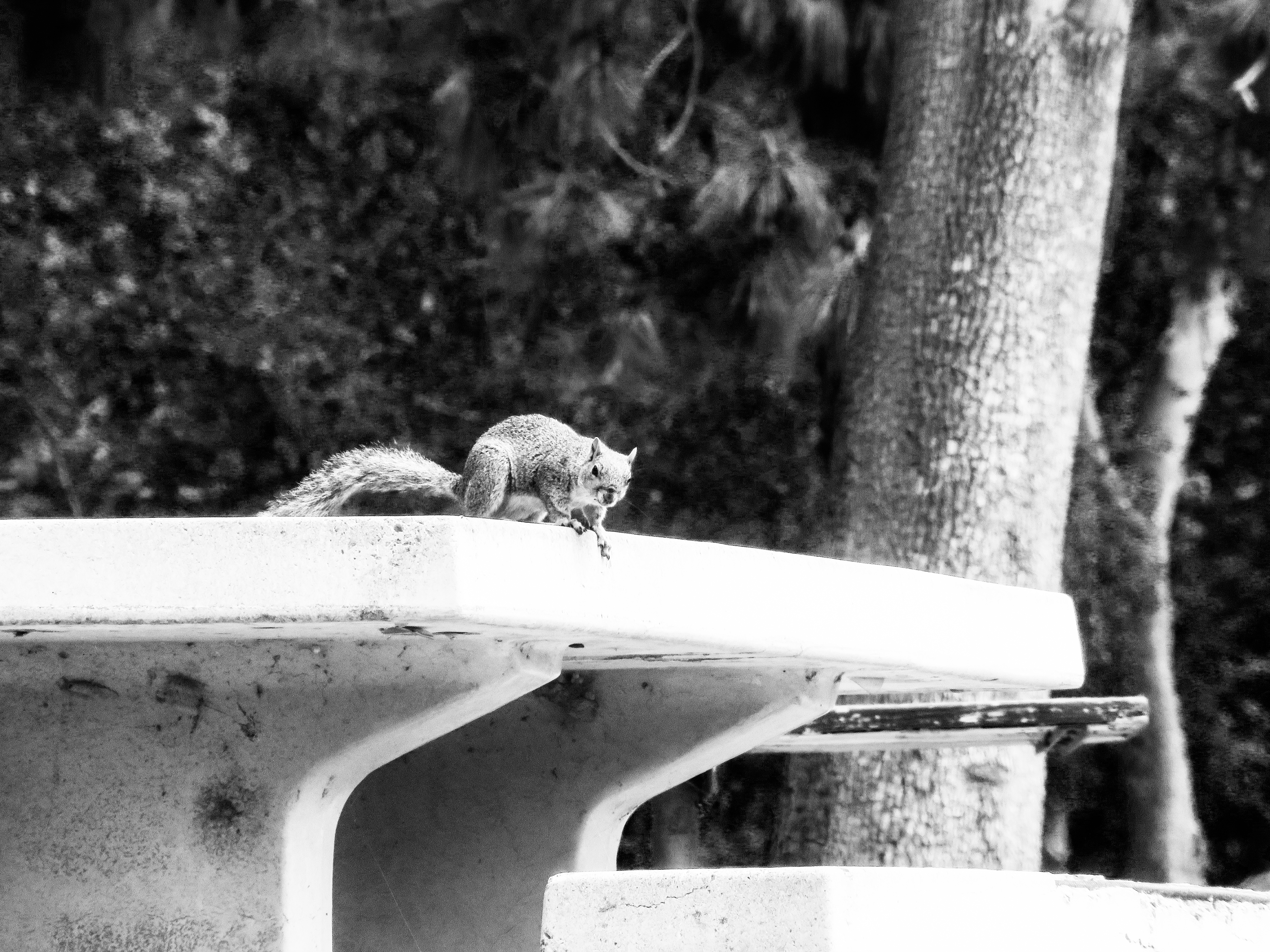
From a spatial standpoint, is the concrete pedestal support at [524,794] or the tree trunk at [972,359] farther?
the tree trunk at [972,359]

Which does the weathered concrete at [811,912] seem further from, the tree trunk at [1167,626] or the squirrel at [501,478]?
the tree trunk at [1167,626]

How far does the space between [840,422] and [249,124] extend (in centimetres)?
635

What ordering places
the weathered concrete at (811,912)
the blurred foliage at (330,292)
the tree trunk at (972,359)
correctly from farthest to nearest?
1. the blurred foliage at (330,292)
2. the tree trunk at (972,359)
3. the weathered concrete at (811,912)

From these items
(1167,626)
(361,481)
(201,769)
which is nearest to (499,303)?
(1167,626)

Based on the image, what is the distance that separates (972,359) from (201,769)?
304 cm

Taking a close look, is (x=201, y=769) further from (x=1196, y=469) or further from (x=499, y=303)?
A: (x=1196, y=469)

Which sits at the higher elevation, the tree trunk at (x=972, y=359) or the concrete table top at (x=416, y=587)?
the tree trunk at (x=972, y=359)

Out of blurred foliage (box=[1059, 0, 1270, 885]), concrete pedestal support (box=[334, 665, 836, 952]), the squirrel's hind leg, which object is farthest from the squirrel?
blurred foliage (box=[1059, 0, 1270, 885])

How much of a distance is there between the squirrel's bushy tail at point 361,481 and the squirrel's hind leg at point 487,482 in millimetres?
133

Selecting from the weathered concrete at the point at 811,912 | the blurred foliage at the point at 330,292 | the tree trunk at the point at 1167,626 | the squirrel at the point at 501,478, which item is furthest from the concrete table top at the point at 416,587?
the tree trunk at the point at 1167,626

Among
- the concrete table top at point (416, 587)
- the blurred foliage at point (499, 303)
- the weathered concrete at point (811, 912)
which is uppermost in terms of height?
the blurred foliage at point (499, 303)

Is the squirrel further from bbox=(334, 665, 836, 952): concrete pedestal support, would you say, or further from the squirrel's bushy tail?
bbox=(334, 665, 836, 952): concrete pedestal support

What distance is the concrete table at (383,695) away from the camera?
2232mm

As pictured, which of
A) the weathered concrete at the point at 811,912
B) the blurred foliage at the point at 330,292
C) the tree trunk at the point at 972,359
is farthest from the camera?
the blurred foliage at the point at 330,292
